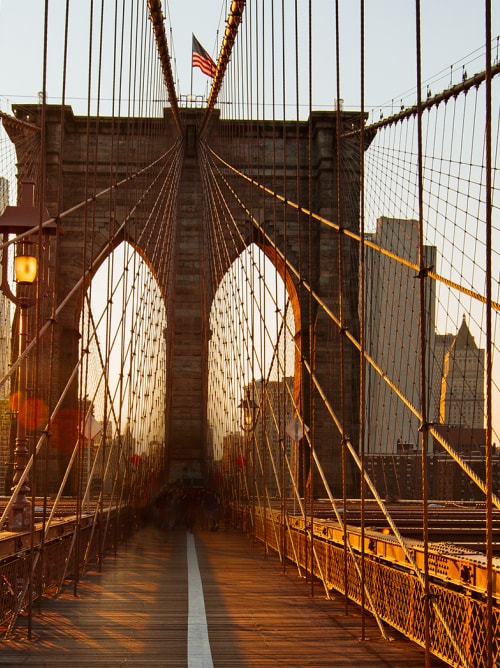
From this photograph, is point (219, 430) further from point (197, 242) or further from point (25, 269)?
point (25, 269)

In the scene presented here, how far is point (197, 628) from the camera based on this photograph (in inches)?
224

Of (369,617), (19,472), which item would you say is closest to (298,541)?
(19,472)

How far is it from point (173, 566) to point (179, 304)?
18109 millimetres

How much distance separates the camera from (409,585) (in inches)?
204

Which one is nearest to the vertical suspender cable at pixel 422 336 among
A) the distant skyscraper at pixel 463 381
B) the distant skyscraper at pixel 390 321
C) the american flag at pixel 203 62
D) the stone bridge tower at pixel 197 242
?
the distant skyscraper at pixel 463 381

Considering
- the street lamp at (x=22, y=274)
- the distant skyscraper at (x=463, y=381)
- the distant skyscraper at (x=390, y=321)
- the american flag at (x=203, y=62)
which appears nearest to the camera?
the street lamp at (x=22, y=274)

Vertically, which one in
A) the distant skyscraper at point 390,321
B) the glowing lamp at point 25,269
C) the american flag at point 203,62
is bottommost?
the glowing lamp at point 25,269

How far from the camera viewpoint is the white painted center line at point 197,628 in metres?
4.67

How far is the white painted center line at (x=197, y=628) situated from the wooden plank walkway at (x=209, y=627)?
3 centimetres

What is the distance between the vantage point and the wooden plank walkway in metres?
4.64

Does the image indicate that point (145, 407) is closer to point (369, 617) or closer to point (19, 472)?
point (19, 472)

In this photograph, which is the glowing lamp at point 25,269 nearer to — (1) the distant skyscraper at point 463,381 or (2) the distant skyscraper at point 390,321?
(1) the distant skyscraper at point 463,381

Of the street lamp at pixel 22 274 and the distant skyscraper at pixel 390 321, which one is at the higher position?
the distant skyscraper at pixel 390 321

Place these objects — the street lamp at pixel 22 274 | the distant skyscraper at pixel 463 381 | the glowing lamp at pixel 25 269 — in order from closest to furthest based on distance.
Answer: the street lamp at pixel 22 274
the glowing lamp at pixel 25 269
the distant skyscraper at pixel 463 381
